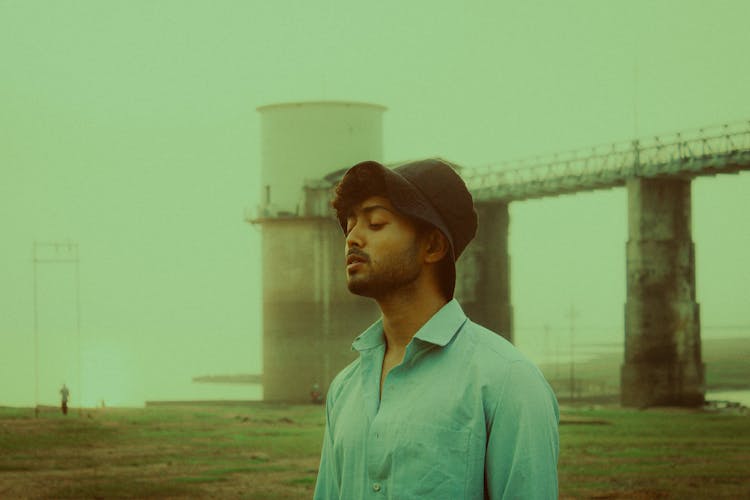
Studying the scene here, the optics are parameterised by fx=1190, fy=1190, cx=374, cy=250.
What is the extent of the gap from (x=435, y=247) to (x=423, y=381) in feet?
1.46

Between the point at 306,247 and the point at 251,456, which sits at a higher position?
the point at 306,247

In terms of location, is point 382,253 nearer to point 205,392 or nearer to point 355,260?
point 355,260

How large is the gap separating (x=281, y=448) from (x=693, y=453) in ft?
25.2

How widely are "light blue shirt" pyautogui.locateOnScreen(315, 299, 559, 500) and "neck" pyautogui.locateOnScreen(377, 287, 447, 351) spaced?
93 mm

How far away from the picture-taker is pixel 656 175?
41.7 meters

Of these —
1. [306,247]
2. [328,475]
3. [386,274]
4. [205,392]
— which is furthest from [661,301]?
[205,392]

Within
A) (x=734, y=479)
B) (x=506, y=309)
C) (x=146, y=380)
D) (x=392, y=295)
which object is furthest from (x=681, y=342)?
(x=146, y=380)

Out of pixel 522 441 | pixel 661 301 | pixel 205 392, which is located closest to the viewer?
pixel 522 441

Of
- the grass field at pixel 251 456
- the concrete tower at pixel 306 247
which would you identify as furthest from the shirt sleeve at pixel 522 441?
the concrete tower at pixel 306 247

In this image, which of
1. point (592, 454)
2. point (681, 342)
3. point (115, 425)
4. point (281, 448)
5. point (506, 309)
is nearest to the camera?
point (592, 454)

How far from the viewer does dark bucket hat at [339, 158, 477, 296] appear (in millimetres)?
3533

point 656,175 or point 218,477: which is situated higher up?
point 656,175

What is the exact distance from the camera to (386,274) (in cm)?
360

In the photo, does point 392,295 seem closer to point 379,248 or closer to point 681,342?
point 379,248
